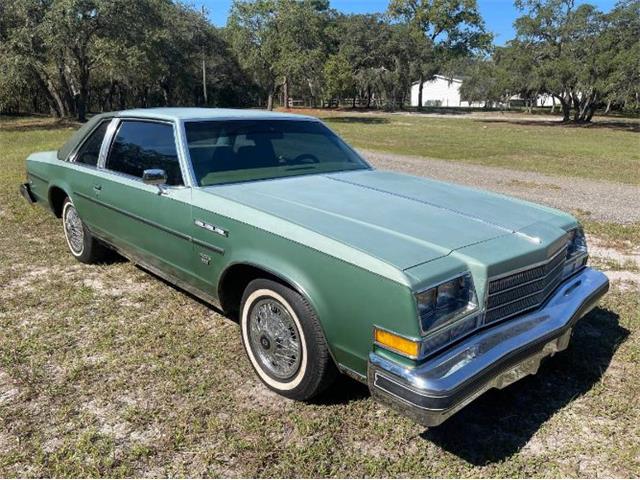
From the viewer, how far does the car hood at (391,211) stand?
2465mm

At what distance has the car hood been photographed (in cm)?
246

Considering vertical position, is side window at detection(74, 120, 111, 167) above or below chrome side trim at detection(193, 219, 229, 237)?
above

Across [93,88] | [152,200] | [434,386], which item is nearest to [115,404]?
[152,200]

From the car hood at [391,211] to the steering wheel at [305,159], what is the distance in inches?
9.4

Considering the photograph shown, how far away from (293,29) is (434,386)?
3438 cm

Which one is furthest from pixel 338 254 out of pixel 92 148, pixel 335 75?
pixel 335 75

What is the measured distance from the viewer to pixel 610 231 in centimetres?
651

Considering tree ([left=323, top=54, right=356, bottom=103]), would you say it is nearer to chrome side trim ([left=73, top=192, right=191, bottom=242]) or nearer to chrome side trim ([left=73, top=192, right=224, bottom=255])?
chrome side trim ([left=73, top=192, right=191, bottom=242])

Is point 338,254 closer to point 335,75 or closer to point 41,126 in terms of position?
point 41,126

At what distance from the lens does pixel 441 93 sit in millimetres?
86562

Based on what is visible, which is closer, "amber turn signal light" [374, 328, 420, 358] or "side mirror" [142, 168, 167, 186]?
"amber turn signal light" [374, 328, 420, 358]

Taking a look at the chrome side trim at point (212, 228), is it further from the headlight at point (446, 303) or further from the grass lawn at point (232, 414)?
the headlight at point (446, 303)

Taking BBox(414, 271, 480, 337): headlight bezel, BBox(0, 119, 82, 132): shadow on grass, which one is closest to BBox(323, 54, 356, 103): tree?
BBox(0, 119, 82, 132): shadow on grass

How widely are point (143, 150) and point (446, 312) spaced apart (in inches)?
107
